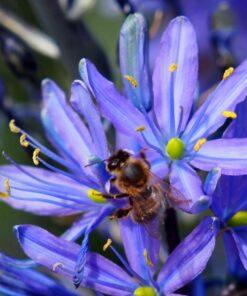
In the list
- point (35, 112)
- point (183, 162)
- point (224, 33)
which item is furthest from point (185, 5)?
point (183, 162)

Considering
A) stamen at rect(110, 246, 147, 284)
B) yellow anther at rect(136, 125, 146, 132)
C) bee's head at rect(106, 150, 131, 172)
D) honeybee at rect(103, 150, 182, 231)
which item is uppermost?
yellow anther at rect(136, 125, 146, 132)

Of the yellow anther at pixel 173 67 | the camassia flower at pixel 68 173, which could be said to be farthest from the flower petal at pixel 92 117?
the yellow anther at pixel 173 67

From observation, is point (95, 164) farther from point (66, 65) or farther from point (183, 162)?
point (66, 65)

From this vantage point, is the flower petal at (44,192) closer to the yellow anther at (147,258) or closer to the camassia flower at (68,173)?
the camassia flower at (68,173)

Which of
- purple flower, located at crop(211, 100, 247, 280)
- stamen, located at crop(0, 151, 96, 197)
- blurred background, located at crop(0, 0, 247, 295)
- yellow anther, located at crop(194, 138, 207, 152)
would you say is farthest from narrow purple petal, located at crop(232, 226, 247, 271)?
blurred background, located at crop(0, 0, 247, 295)

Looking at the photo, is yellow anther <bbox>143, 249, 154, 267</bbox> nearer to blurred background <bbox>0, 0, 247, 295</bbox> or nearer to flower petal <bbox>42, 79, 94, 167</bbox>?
flower petal <bbox>42, 79, 94, 167</bbox>

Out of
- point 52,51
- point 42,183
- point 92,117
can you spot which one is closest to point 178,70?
point 92,117
